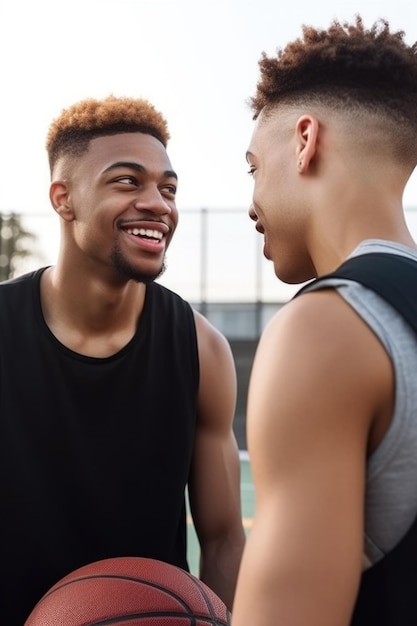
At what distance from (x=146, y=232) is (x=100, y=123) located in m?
0.54

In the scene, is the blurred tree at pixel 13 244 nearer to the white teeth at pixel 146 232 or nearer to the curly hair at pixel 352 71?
the white teeth at pixel 146 232

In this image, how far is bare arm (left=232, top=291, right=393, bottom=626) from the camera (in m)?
1.14

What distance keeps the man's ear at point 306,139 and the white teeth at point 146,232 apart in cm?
171

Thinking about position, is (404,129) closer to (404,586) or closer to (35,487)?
(404,586)

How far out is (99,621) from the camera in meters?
2.33

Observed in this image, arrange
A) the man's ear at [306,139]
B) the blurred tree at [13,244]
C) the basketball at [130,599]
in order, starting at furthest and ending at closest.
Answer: the blurred tree at [13,244] < the basketball at [130,599] < the man's ear at [306,139]

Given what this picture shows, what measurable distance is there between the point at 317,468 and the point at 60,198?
8.14 feet

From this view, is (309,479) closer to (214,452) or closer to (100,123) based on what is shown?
(214,452)

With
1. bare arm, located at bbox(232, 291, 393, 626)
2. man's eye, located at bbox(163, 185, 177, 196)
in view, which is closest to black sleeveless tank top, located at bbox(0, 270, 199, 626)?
man's eye, located at bbox(163, 185, 177, 196)

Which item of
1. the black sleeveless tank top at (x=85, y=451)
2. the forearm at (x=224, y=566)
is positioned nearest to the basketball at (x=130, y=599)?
the black sleeveless tank top at (x=85, y=451)

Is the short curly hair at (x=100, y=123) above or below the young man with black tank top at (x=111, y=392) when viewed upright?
above

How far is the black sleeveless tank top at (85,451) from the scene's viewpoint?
9.52 ft

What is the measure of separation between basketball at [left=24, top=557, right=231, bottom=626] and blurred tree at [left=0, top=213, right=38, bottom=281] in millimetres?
15952

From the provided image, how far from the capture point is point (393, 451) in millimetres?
1204
